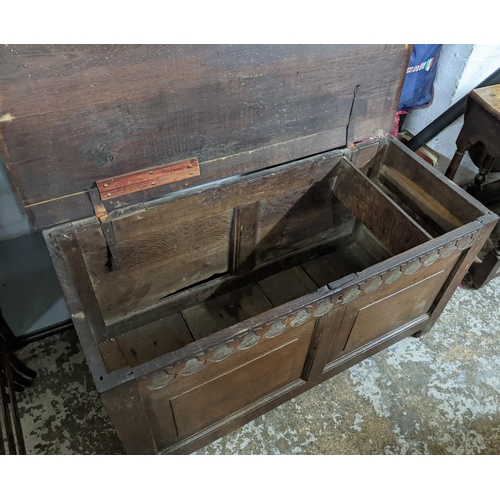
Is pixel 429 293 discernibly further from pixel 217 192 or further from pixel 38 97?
pixel 38 97

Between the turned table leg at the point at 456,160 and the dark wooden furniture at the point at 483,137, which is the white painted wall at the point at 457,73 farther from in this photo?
the turned table leg at the point at 456,160

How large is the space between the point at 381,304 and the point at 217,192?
0.76 m

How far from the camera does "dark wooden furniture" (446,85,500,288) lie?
77.0 inches

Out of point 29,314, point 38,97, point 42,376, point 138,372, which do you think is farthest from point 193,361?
point 29,314

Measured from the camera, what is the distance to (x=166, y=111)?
134 cm

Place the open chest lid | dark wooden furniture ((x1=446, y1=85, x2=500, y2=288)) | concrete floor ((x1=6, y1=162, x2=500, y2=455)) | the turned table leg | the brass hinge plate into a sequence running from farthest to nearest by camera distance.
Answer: the turned table leg < dark wooden furniture ((x1=446, y1=85, x2=500, y2=288)) < concrete floor ((x1=6, y1=162, x2=500, y2=455)) < the brass hinge plate < the open chest lid

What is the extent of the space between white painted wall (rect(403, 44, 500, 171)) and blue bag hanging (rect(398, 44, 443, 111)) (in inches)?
1.9

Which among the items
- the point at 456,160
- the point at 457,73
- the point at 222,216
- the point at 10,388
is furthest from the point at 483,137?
the point at 10,388

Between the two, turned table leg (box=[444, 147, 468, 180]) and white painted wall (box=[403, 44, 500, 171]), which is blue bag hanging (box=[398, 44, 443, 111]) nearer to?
white painted wall (box=[403, 44, 500, 171])

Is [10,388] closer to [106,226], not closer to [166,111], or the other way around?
[106,226]

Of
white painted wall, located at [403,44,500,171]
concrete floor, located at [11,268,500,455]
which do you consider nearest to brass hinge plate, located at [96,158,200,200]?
concrete floor, located at [11,268,500,455]

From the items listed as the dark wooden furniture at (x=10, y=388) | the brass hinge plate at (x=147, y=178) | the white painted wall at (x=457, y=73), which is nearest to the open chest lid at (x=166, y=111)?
the brass hinge plate at (x=147, y=178)

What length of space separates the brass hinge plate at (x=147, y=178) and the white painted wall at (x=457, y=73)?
5.48ft

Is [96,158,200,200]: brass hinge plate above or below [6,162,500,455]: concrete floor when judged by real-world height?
above
